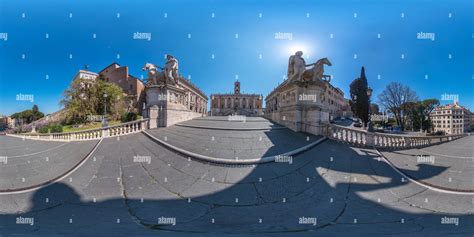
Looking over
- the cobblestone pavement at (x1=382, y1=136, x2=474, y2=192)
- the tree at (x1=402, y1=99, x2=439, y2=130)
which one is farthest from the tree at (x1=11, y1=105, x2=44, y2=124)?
the tree at (x1=402, y1=99, x2=439, y2=130)

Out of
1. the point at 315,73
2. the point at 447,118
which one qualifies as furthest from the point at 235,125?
the point at 447,118

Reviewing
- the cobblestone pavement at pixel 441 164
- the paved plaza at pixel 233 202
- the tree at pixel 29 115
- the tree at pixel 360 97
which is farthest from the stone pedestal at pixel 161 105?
the cobblestone pavement at pixel 441 164

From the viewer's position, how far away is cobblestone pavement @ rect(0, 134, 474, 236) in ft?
7.75

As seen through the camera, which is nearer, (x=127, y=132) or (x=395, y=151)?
(x=395, y=151)

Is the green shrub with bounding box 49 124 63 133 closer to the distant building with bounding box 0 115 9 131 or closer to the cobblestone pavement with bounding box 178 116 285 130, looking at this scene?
the distant building with bounding box 0 115 9 131

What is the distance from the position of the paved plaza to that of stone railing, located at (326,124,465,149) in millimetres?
1492

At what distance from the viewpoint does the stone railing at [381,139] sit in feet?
17.4

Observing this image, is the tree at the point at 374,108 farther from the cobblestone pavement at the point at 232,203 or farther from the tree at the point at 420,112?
the cobblestone pavement at the point at 232,203

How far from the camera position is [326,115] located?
264 inches

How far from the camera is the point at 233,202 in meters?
2.71

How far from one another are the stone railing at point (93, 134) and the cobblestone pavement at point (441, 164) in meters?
8.99

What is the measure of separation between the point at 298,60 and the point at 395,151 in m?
4.76

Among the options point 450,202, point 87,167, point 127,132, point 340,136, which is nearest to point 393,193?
point 450,202

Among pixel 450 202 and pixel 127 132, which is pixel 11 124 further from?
pixel 450 202
